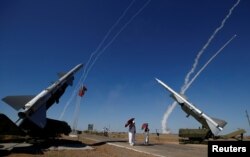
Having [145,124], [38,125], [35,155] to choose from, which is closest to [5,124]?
[38,125]

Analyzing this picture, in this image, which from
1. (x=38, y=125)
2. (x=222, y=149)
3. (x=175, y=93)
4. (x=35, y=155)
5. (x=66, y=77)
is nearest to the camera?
(x=222, y=149)

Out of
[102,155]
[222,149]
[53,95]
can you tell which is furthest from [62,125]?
[222,149]

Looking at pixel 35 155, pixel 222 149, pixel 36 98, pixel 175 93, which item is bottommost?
pixel 35 155

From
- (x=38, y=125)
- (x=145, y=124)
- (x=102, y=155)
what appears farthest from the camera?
(x=145, y=124)

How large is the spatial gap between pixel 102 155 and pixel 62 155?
6.51ft

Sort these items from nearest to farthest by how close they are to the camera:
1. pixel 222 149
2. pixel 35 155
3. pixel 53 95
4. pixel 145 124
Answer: pixel 222 149, pixel 35 155, pixel 53 95, pixel 145 124

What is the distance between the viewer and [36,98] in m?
17.3

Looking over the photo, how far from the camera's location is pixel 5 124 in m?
16.8

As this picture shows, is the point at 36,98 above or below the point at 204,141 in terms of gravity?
above

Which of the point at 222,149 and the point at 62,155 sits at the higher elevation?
the point at 222,149

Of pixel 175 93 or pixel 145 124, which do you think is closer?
pixel 145 124

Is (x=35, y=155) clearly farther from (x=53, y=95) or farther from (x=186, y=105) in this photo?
(x=186, y=105)

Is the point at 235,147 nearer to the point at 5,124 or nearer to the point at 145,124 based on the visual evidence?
the point at 5,124

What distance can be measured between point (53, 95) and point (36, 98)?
2.59 m
